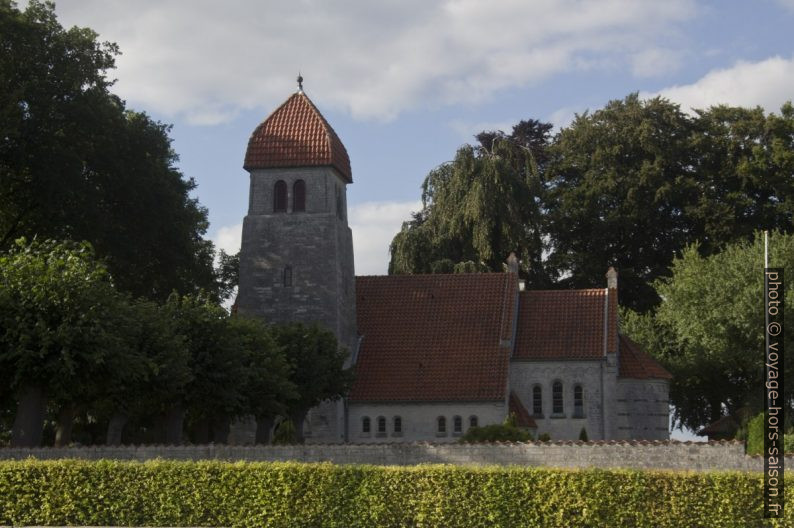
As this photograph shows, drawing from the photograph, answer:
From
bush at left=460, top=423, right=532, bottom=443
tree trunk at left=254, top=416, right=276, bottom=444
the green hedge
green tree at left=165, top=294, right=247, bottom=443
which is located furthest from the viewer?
tree trunk at left=254, top=416, right=276, bottom=444

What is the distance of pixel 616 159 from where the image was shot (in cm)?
6994

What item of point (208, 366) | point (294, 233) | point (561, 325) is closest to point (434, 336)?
point (561, 325)

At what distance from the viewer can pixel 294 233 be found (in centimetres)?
5081

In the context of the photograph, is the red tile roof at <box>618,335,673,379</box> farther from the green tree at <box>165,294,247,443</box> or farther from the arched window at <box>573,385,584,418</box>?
the green tree at <box>165,294,247,443</box>

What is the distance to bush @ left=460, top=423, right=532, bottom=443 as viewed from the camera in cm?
4147

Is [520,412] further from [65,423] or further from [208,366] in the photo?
[65,423]

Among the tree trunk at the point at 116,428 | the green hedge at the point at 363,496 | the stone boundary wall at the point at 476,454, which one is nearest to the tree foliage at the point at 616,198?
the tree trunk at the point at 116,428

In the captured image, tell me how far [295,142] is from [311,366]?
9965mm

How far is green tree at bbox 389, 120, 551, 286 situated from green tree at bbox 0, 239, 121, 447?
30380 mm

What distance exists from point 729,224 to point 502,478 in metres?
42.3

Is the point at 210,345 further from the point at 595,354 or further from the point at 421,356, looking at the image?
the point at 595,354

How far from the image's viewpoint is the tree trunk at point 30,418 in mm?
35094

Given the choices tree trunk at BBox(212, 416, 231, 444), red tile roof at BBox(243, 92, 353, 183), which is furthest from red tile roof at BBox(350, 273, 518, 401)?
tree trunk at BBox(212, 416, 231, 444)

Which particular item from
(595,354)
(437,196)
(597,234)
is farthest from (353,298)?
(597,234)
